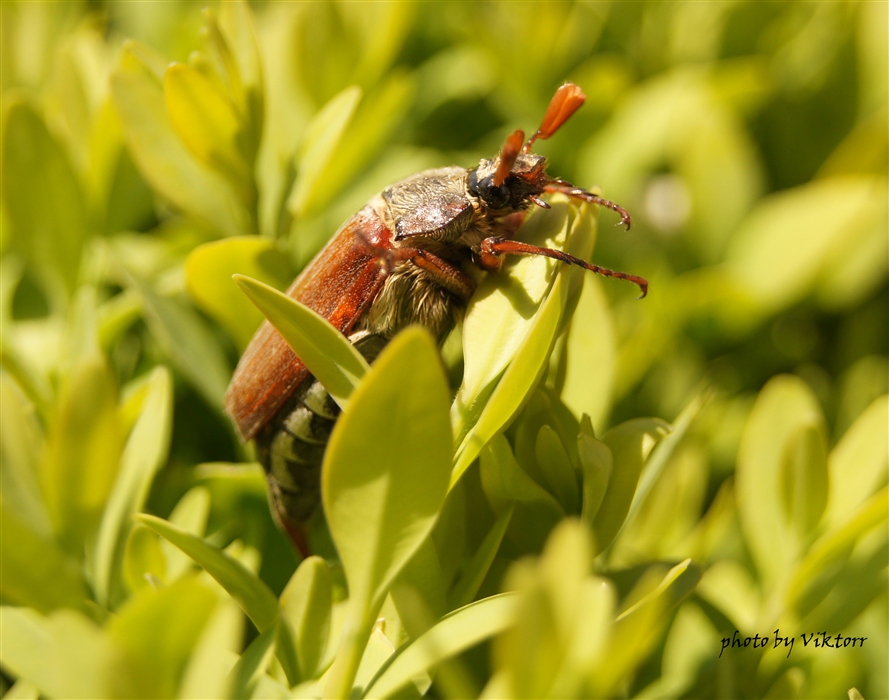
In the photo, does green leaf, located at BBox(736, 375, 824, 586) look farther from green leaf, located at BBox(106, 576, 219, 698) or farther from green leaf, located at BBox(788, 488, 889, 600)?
→ green leaf, located at BBox(106, 576, 219, 698)

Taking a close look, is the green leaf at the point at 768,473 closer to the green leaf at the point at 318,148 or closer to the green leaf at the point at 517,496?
the green leaf at the point at 517,496

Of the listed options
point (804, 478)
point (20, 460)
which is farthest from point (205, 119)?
point (804, 478)

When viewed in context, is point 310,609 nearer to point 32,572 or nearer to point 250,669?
point 250,669

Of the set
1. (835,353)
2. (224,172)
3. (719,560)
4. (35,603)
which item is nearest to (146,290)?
(224,172)

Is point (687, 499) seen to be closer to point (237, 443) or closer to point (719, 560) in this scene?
point (719, 560)

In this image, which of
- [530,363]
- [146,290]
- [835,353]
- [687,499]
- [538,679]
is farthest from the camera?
[835,353]

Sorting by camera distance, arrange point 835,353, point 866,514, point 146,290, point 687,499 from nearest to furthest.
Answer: point 866,514, point 146,290, point 687,499, point 835,353
